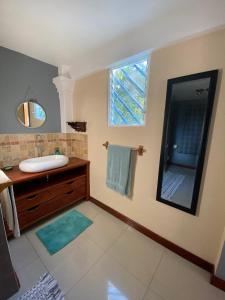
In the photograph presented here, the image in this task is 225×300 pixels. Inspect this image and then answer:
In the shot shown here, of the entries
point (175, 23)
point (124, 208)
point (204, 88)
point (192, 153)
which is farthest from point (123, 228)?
point (175, 23)

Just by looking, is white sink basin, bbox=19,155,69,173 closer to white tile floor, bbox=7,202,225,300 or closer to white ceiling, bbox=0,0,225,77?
white tile floor, bbox=7,202,225,300

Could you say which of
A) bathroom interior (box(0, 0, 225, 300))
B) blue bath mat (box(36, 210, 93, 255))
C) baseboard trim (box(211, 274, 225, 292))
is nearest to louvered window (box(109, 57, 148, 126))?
bathroom interior (box(0, 0, 225, 300))

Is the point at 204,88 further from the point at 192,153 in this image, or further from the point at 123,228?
the point at 123,228

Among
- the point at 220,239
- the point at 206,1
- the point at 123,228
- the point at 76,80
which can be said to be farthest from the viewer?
the point at 76,80

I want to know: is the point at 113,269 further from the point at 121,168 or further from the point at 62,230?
the point at 121,168

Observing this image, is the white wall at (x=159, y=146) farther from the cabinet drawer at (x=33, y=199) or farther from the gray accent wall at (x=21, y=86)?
the cabinet drawer at (x=33, y=199)

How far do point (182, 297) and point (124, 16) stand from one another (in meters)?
2.38

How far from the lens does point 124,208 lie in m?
1.86

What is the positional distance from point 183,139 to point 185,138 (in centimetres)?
2

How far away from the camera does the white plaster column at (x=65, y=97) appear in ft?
6.89

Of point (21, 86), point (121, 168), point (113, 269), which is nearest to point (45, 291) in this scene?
point (113, 269)

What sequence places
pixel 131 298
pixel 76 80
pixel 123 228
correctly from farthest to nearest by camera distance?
pixel 76 80, pixel 123 228, pixel 131 298

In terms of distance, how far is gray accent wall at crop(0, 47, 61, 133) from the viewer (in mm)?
1679

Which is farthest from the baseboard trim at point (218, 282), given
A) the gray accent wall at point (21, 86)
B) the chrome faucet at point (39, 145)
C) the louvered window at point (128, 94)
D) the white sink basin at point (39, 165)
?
the gray accent wall at point (21, 86)
